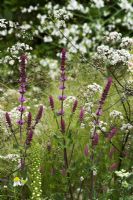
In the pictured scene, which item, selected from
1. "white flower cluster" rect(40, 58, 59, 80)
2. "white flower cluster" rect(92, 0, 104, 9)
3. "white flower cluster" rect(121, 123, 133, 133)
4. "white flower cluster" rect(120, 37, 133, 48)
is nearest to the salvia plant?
"white flower cluster" rect(121, 123, 133, 133)

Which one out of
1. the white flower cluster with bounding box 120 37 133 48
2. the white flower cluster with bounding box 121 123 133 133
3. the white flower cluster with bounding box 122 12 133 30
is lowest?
the white flower cluster with bounding box 121 123 133 133

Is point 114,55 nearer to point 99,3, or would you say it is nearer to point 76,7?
point 99,3

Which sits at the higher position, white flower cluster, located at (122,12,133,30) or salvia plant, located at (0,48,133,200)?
white flower cluster, located at (122,12,133,30)

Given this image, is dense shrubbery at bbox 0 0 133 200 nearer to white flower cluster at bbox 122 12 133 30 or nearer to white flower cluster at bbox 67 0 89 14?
white flower cluster at bbox 67 0 89 14

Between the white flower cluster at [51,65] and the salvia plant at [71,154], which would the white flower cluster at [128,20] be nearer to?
the white flower cluster at [51,65]

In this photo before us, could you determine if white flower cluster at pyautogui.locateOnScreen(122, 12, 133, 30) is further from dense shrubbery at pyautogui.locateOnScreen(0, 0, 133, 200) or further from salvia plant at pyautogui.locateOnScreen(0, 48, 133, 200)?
salvia plant at pyautogui.locateOnScreen(0, 48, 133, 200)

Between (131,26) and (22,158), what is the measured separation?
688 centimetres

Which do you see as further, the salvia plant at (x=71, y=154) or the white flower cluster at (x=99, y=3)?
the white flower cluster at (x=99, y=3)

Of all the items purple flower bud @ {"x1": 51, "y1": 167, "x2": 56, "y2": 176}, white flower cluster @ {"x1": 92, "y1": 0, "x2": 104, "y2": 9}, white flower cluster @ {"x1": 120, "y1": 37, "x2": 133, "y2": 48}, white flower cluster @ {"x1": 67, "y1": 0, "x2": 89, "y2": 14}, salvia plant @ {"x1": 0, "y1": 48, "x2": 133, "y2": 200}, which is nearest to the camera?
salvia plant @ {"x1": 0, "y1": 48, "x2": 133, "y2": 200}

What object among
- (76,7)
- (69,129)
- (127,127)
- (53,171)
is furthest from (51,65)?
(53,171)

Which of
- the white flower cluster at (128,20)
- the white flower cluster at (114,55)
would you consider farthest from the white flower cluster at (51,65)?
the white flower cluster at (114,55)

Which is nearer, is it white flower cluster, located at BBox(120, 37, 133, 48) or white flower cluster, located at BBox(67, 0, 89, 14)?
white flower cluster, located at BBox(120, 37, 133, 48)

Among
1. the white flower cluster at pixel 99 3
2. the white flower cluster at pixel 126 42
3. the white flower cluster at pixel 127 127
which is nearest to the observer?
the white flower cluster at pixel 127 127

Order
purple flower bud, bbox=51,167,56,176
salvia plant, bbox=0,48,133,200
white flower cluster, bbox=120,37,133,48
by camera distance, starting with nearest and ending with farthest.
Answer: salvia plant, bbox=0,48,133,200 < purple flower bud, bbox=51,167,56,176 < white flower cluster, bbox=120,37,133,48
